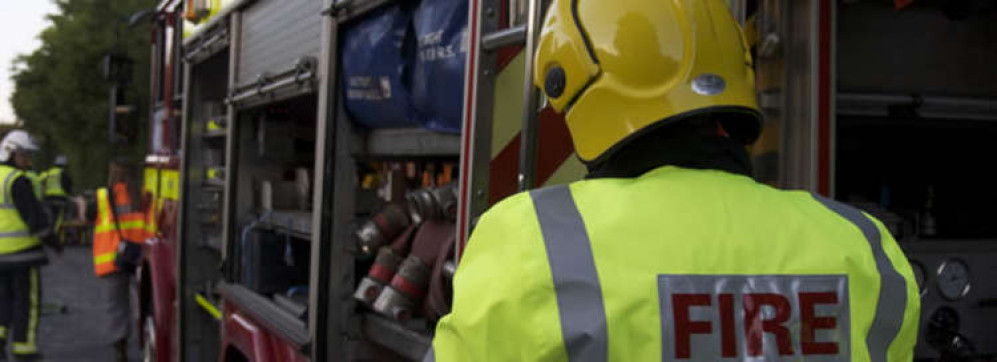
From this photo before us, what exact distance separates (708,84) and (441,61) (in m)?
1.24

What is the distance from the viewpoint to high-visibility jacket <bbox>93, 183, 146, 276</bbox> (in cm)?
775

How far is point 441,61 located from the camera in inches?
101

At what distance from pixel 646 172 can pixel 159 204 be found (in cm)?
544

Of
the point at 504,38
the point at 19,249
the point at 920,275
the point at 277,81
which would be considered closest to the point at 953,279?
the point at 920,275

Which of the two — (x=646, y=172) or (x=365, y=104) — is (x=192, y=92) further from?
(x=646, y=172)

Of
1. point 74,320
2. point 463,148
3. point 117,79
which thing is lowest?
point 74,320

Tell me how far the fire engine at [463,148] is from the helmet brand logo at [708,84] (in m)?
0.32

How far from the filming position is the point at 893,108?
2178mm

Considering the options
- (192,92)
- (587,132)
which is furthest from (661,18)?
(192,92)

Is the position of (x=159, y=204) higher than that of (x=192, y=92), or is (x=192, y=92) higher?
(x=192, y=92)

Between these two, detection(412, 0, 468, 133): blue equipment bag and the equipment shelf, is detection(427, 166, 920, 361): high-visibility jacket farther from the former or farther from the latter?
the equipment shelf

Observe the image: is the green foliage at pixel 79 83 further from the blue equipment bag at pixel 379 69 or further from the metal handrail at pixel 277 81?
the blue equipment bag at pixel 379 69

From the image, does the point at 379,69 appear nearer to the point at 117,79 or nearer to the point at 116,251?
the point at 117,79

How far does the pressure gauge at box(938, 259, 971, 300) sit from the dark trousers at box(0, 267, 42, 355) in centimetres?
724
